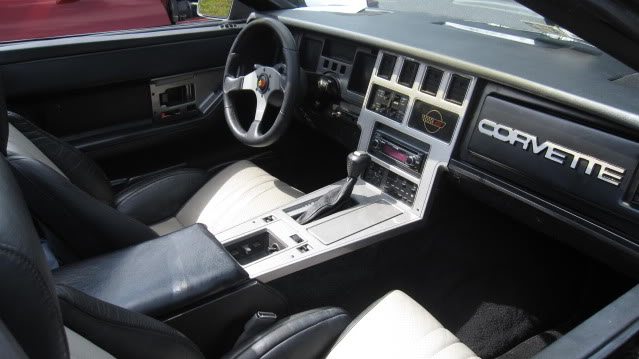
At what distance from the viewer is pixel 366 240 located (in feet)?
5.76

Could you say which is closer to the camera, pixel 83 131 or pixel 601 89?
pixel 601 89

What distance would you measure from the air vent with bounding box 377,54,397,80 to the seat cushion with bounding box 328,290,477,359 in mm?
854

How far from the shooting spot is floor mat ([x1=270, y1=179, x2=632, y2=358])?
1968mm

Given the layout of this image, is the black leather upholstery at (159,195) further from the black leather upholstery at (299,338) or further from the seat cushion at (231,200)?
the black leather upholstery at (299,338)

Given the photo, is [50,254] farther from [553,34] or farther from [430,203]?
[553,34]

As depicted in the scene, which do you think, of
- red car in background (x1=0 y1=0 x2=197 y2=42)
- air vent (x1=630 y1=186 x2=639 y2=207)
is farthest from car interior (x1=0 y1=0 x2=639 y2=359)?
red car in background (x1=0 y1=0 x2=197 y2=42)

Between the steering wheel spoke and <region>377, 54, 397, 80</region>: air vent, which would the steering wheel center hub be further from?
<region>377, 54, 397, 80</region>: air vent

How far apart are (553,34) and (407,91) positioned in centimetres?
54

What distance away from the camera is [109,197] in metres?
1.90

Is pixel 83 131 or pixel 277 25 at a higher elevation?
pixel 277 25

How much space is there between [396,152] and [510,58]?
48 cm

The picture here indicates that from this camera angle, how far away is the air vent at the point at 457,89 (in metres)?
1.70

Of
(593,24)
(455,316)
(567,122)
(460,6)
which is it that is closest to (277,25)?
(460,6)

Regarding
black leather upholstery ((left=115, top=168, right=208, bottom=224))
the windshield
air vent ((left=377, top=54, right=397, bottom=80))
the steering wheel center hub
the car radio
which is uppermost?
the windshield
